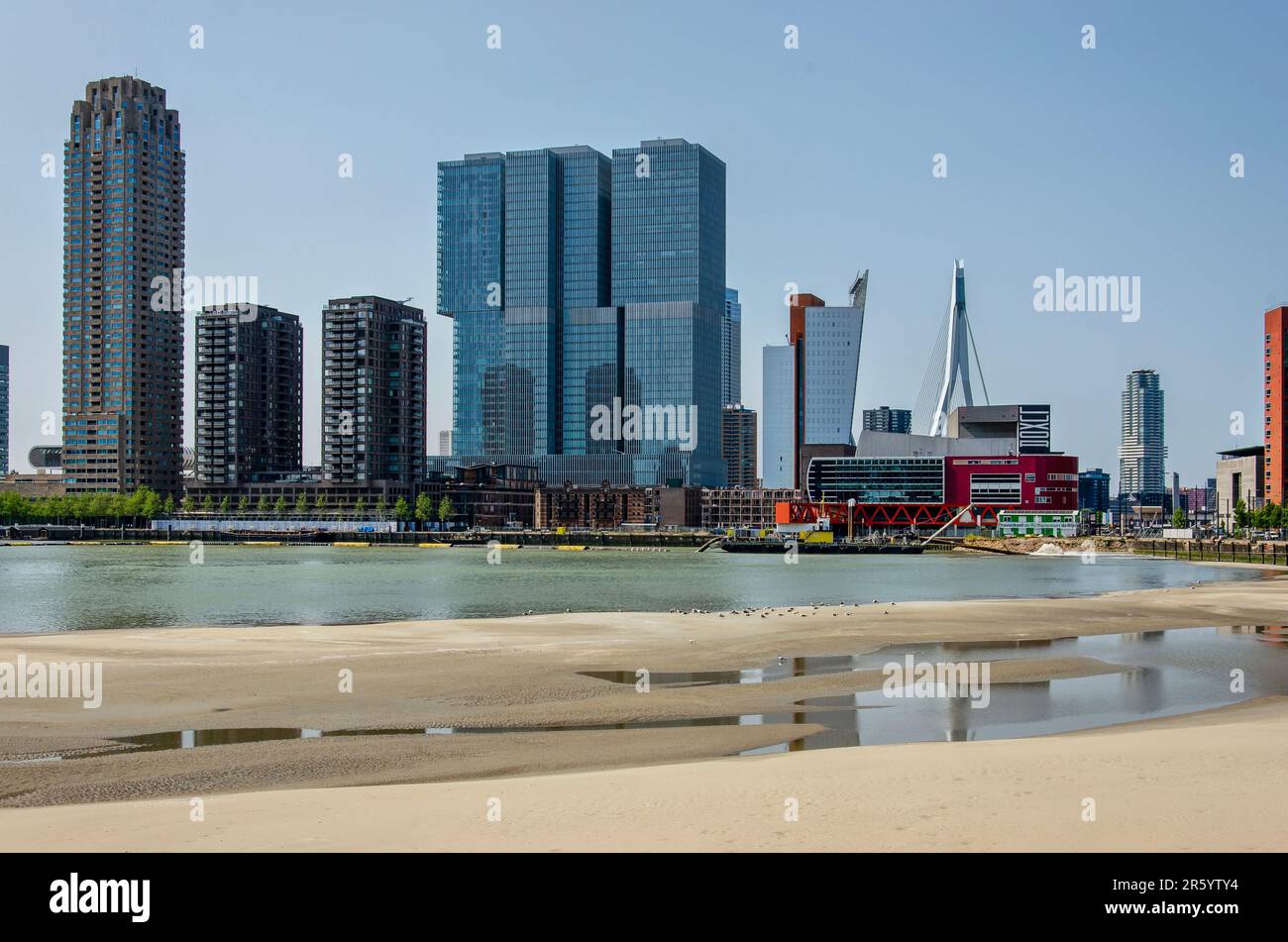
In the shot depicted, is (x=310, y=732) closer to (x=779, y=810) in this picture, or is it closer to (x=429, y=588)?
(x=779, y=810)

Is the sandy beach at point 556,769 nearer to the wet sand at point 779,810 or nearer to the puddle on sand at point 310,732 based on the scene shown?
the wet sand at point 779,810

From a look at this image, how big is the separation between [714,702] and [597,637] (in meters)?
16.6

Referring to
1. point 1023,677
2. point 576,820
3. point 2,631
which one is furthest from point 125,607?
point 576,820

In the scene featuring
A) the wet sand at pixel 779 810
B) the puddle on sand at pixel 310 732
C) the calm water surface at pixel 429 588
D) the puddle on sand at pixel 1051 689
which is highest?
the wet sand at pixel 779 810

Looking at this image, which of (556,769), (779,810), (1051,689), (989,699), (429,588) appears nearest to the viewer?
(779,810)

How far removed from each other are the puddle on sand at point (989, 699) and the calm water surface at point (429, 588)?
28.8 m

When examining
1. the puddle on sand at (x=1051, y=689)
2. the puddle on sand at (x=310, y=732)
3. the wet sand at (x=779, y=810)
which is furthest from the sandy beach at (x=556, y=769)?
the puddle on sand at (x=1051, y=689)

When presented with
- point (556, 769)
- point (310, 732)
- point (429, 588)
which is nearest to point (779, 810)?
point (556, 769)

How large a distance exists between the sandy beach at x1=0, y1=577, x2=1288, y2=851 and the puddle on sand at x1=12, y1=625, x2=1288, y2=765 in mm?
809

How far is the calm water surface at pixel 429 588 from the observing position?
62.9m

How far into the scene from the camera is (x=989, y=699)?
30641 millimetres

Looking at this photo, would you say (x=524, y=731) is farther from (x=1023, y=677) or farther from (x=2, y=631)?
(x=2, y=631)

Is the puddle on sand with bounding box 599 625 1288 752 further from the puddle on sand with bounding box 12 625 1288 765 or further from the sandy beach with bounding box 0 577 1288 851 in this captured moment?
the sandy beach with bounding box 0 577 1288 851

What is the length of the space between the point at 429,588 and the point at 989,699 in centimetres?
6538
